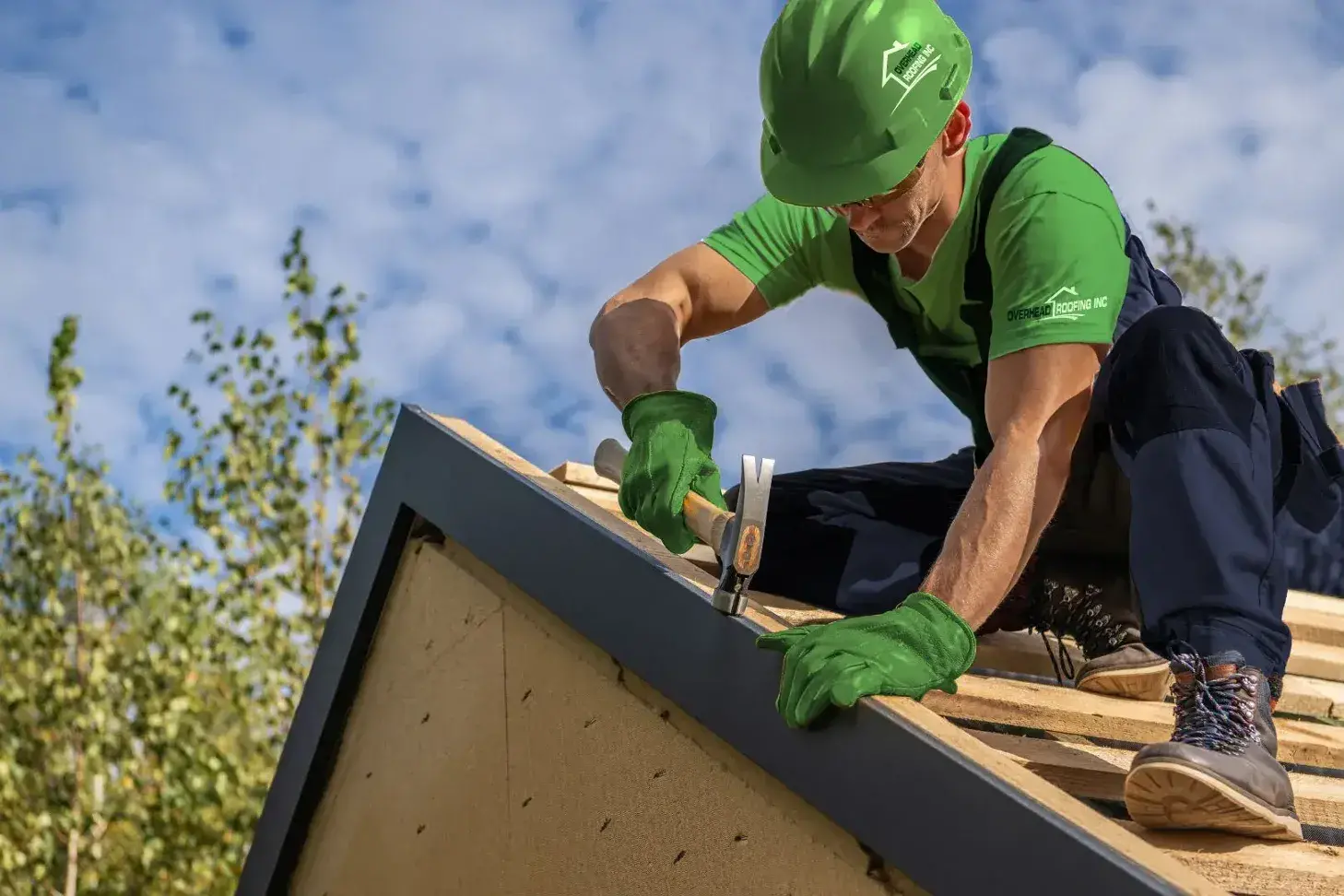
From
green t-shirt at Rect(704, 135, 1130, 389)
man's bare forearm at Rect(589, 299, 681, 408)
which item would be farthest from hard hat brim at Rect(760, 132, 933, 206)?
man's bare forearm at Rect(589, 299, 681, 408)

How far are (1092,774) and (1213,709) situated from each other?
226mm

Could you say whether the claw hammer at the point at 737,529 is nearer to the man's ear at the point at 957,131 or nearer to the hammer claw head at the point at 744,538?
the hammer claw head at the point at 744,538

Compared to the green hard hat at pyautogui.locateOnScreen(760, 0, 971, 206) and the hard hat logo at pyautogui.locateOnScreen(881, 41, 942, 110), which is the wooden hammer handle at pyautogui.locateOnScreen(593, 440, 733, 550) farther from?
the hard hat logo at pyautogui.locateOnScreen(881, 41, 942, 110)

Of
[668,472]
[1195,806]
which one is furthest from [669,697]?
[1195,806]

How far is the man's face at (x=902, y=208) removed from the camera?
2.59 m

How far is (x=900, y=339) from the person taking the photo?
3.21 metres

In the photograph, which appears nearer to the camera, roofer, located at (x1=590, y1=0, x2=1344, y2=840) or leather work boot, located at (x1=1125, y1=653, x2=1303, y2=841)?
leather work boot, located at (x1=1125, y1=653, x2=1303, y2=841)

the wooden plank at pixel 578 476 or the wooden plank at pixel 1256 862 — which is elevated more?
the wooden plank at pixel 578 476

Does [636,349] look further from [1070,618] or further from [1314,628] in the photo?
[1314,628]

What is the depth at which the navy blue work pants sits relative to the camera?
222 cm

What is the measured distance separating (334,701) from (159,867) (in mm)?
5783

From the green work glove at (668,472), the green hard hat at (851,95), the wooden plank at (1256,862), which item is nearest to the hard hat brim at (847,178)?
the green hard hat at (851,95)

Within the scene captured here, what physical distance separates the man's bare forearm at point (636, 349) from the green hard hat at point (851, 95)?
64cm

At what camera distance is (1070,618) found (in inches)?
122
